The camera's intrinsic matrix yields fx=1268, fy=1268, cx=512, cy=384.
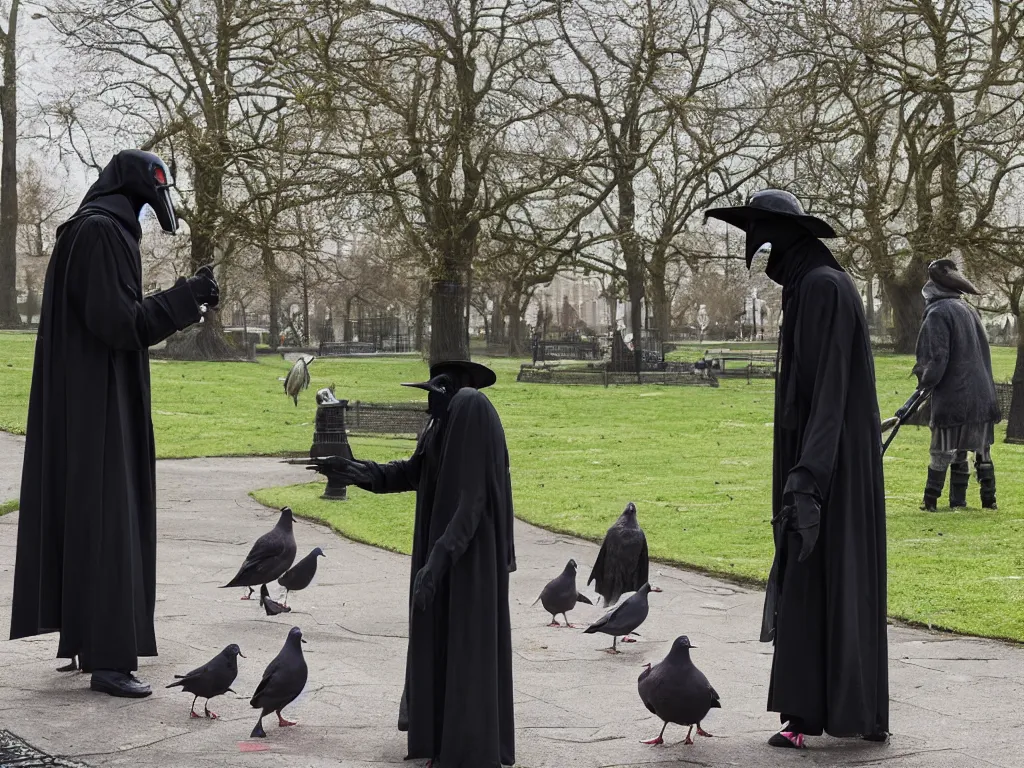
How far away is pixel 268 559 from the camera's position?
7609 millimetres

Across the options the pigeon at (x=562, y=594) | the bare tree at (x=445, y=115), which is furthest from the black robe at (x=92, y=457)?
the bare tree at (x=445, y=115)

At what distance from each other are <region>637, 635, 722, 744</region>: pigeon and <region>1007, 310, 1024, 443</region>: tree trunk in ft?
50.8

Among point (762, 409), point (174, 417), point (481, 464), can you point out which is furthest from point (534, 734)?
point (762, 409)

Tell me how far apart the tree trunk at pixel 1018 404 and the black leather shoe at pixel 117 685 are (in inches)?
637

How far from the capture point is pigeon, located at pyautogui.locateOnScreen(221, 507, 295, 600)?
24.8 feet

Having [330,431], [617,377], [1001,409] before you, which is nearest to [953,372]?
[330,431]

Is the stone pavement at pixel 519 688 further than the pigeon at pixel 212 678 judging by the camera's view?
No

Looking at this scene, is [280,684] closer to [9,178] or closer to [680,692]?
[680,692]

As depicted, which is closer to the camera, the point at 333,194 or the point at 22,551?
the point at 22,551

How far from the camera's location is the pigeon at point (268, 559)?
7.57 meters

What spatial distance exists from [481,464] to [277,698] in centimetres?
139

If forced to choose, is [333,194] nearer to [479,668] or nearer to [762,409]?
[762,409]

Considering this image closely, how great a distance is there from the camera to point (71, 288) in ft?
19.8

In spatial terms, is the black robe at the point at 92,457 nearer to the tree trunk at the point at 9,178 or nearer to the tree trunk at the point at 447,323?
the tree trunk at the point at 447,323
